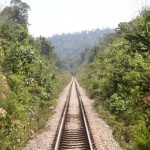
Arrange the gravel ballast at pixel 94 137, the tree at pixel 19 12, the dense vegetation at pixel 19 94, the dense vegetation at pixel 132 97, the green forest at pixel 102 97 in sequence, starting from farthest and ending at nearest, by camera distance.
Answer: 1. the tree at pixel 19 12
2. the dense vegetation at pixel 19 94
3. the gravel ballast at pixel 94 137
4. the green forest at pixel 102 97
5. the dense vegetation at pixel 132 97

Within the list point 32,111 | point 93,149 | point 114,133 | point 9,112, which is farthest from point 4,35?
point 93,149

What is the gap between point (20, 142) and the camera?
12.1 metres

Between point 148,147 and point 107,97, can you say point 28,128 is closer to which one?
point 148,147

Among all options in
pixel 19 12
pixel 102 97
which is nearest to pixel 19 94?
pixel 102 97

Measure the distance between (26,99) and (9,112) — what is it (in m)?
3.22

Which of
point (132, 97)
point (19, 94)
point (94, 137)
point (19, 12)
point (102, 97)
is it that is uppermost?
point (19, 12)

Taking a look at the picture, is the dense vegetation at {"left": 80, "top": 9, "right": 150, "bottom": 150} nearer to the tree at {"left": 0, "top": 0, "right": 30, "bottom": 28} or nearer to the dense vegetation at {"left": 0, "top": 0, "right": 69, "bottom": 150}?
the dense vegetation at {"left": 0, "top": 0, "right": 69, "bottom": 150}

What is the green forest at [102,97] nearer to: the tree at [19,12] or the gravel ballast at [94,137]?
the gravel ballast at [94,137]

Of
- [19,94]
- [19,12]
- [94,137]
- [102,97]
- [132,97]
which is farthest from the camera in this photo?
[19,12]

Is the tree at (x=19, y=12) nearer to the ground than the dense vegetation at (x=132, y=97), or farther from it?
farther from it

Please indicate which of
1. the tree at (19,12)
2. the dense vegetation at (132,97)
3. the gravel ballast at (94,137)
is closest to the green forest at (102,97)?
the dense vegetation at (132,97)

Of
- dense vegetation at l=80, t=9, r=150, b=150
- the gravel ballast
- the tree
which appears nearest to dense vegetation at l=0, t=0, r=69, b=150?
the gravel ballast

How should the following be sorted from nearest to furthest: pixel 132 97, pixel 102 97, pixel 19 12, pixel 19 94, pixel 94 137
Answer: pixel 94 137 → pixel 132 97 → pixel 19 94 → pixel 102 97 → pixel 19 12

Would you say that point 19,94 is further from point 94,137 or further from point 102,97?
point 102,97
